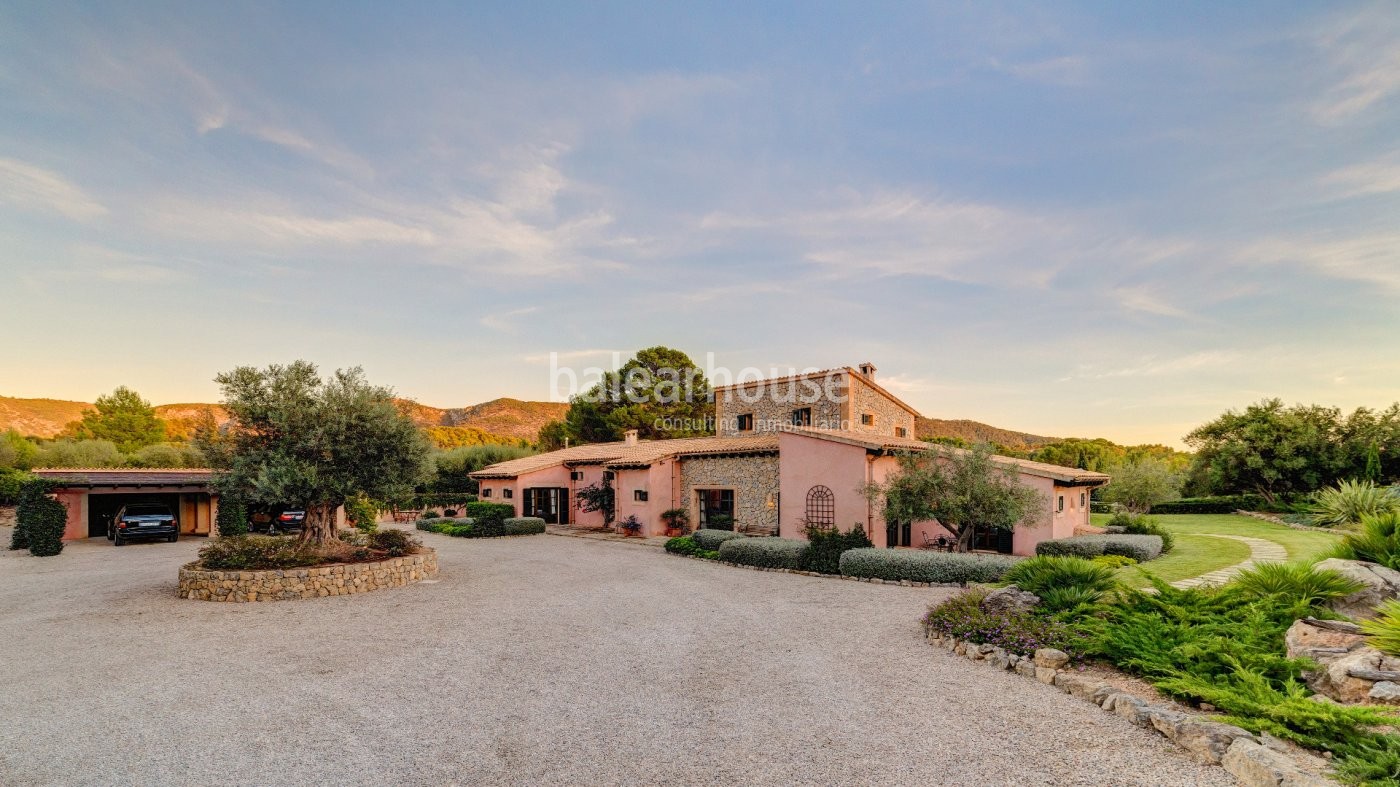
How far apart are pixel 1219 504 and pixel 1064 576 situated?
2814cm

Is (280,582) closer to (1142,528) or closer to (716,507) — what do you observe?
(716,507)

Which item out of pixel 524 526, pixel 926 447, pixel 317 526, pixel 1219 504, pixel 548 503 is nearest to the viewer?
pixel 317 526

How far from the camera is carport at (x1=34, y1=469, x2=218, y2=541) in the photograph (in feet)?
68.1

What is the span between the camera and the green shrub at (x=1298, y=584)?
729 centimetres

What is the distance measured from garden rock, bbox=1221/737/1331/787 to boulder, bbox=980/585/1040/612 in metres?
3.99

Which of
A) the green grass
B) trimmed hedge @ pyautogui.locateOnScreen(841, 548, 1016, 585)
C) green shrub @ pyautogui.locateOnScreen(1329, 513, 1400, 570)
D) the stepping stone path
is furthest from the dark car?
green shrub @ pyautogui.locateOnScreen(1329, 513, 1400, 570)

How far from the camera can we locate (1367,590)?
24.0ft

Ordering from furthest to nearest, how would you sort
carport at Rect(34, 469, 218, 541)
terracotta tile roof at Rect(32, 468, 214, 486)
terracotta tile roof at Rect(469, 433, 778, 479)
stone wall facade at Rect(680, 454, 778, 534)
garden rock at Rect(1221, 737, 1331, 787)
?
1. terracotta tile roof at Rect(469, 433, 778, 479)
2. carport at Rect(34, 469, 218, 541)
3. terracotta tile roof at Rect(32, 468, 214, 486)
4. stone wall facade at Rect(680, 454, 778, 534)
5. garden rock at Rect(1221, 737, 1331, 787)

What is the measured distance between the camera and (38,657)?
26.2 feet

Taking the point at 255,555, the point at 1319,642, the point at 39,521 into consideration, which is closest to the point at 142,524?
the point at 39,521

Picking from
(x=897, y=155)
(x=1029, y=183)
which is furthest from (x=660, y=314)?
(x=1029, y=183)

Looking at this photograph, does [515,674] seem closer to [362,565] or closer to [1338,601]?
[362,565]

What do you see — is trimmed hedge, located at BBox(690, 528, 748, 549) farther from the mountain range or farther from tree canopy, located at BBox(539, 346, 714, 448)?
the mountain range

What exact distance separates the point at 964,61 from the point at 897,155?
277 centimetres
